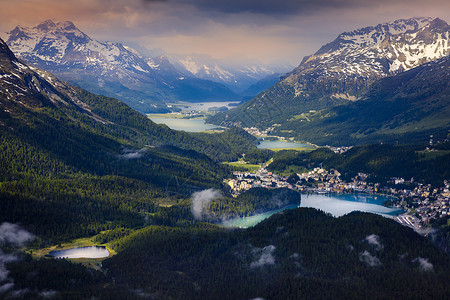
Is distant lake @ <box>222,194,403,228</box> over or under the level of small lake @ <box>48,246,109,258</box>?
over

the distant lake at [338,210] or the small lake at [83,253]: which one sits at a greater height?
the distant lake at [338,210]

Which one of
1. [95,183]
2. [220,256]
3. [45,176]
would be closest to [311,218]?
[220,256]

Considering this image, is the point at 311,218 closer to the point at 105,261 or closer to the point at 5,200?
the point at 105,261

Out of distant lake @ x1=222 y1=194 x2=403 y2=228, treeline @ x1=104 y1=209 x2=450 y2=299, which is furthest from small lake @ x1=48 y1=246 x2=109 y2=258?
distant lake @ x1=222 y1=194 x2=403 y2=228

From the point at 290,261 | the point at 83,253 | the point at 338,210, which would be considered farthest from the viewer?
the point at 338,210

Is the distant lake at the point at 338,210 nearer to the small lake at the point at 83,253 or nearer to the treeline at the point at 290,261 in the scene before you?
the treeline at the point at 290,261

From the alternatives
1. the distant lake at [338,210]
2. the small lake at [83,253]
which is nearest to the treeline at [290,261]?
the small lake at [83,253]

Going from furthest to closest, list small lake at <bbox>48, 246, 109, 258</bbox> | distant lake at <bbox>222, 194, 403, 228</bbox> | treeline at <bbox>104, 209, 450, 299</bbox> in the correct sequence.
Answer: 1. distant lake at <bbox>222, 194, 403, 228</bbox>
2. small lake at <bbox>48, 246, 109, 258</bbox>
3. treeline at <bbox>104, 209, 450, 299</bbox>

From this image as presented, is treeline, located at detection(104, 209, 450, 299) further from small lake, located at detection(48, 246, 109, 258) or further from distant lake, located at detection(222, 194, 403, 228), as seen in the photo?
distant lake, located at detection(222, 194, 403, 228)

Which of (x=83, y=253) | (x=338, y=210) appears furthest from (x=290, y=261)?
(x=338, y=210)

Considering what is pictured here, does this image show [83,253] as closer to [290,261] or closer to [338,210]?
[290,261]
